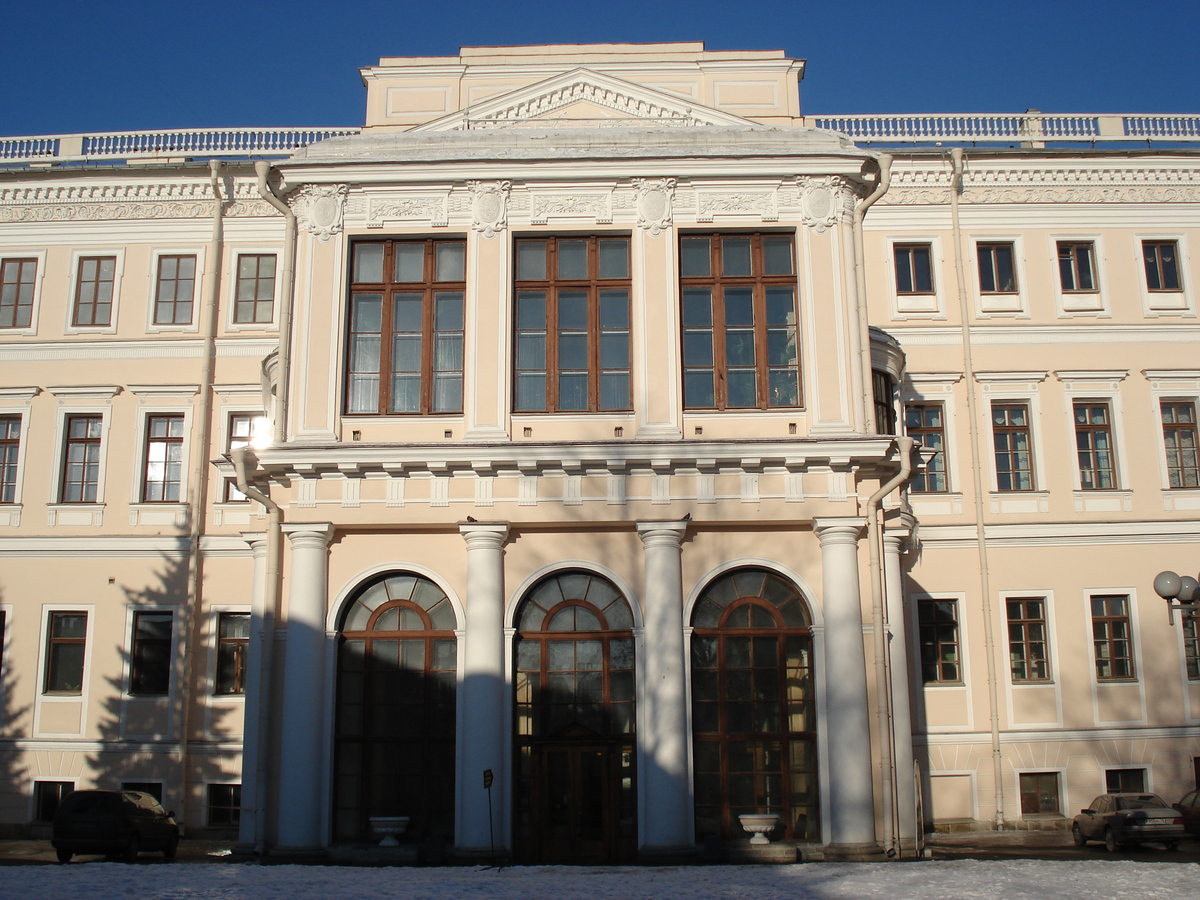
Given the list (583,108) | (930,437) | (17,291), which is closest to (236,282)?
(17,291)

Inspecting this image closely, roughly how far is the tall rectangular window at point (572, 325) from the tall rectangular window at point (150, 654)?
11.4 meters

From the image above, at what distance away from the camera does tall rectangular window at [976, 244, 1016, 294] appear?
2627 cm

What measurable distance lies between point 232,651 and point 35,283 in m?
9.86

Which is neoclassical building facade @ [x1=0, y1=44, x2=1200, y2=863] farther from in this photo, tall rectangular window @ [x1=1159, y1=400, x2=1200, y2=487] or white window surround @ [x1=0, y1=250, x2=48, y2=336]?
white window surround @ [x1=0, y1=250, x2=48, y2=336]

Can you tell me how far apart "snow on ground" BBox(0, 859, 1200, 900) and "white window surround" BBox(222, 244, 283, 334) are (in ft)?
43.6

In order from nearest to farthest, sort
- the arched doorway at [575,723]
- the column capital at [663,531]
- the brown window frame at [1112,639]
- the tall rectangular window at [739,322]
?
the arched doorway at [575,723]
the column capital at [663,531]
the tall rectangular window at [739,322]
the brown window frame at [1112,639]

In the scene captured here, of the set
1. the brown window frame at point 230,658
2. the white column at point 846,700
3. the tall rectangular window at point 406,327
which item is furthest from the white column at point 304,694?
the white column at point 846,700

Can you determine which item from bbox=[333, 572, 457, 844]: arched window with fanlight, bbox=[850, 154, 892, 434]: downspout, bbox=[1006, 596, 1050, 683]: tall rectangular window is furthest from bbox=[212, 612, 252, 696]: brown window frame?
bbox=[1006, 596, 1050, 683]: tall rectangular window

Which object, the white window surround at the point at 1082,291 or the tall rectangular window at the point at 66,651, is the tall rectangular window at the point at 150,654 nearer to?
the tall rectangular window at the point at 66,651

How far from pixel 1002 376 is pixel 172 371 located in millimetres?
18916

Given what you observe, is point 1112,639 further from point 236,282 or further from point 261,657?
point 236,282

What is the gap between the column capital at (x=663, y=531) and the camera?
58.0 ft

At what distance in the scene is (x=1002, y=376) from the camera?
25.8m

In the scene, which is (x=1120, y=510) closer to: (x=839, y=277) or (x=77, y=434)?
(x=839, y=277)
